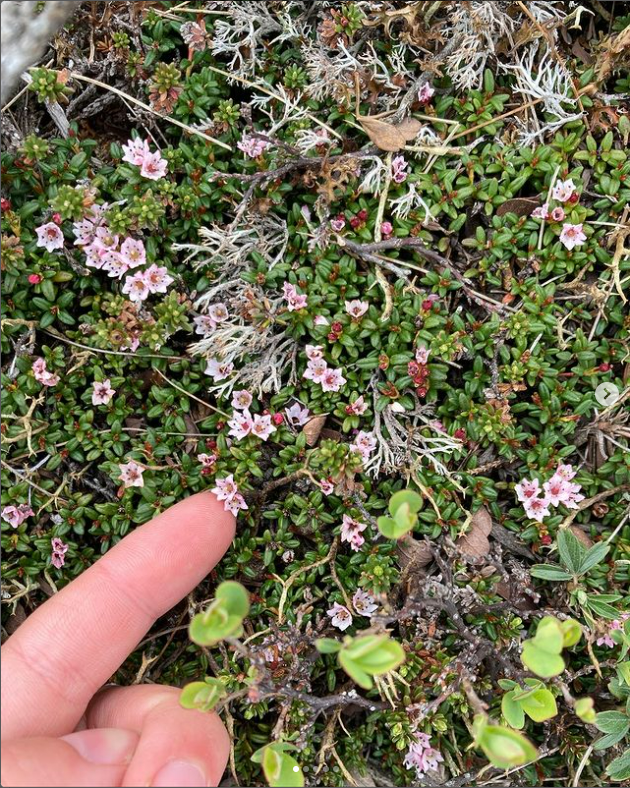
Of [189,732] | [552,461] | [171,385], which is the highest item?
[171,385]

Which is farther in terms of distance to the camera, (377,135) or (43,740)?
(377,135)

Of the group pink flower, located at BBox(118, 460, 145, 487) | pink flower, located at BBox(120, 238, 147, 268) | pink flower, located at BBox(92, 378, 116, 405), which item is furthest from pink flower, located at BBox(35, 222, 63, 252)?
pink flower, located at BBox(118, 460, 145, 487)

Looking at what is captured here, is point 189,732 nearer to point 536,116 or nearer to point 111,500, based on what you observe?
point 111,500

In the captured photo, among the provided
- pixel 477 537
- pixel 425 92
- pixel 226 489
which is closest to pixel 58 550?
pixel 226 489

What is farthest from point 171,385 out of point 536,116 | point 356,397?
point 536,116

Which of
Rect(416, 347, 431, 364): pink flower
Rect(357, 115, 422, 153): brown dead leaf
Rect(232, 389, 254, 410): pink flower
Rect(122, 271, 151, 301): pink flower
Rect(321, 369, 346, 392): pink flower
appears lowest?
Rect(416, 347, 431, 364): pink flower

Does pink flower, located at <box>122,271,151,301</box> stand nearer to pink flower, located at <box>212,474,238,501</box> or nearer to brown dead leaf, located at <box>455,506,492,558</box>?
pink flower, located at <box>212,474,238,501</box>

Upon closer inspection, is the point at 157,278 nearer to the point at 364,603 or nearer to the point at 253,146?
the point at 253,146
